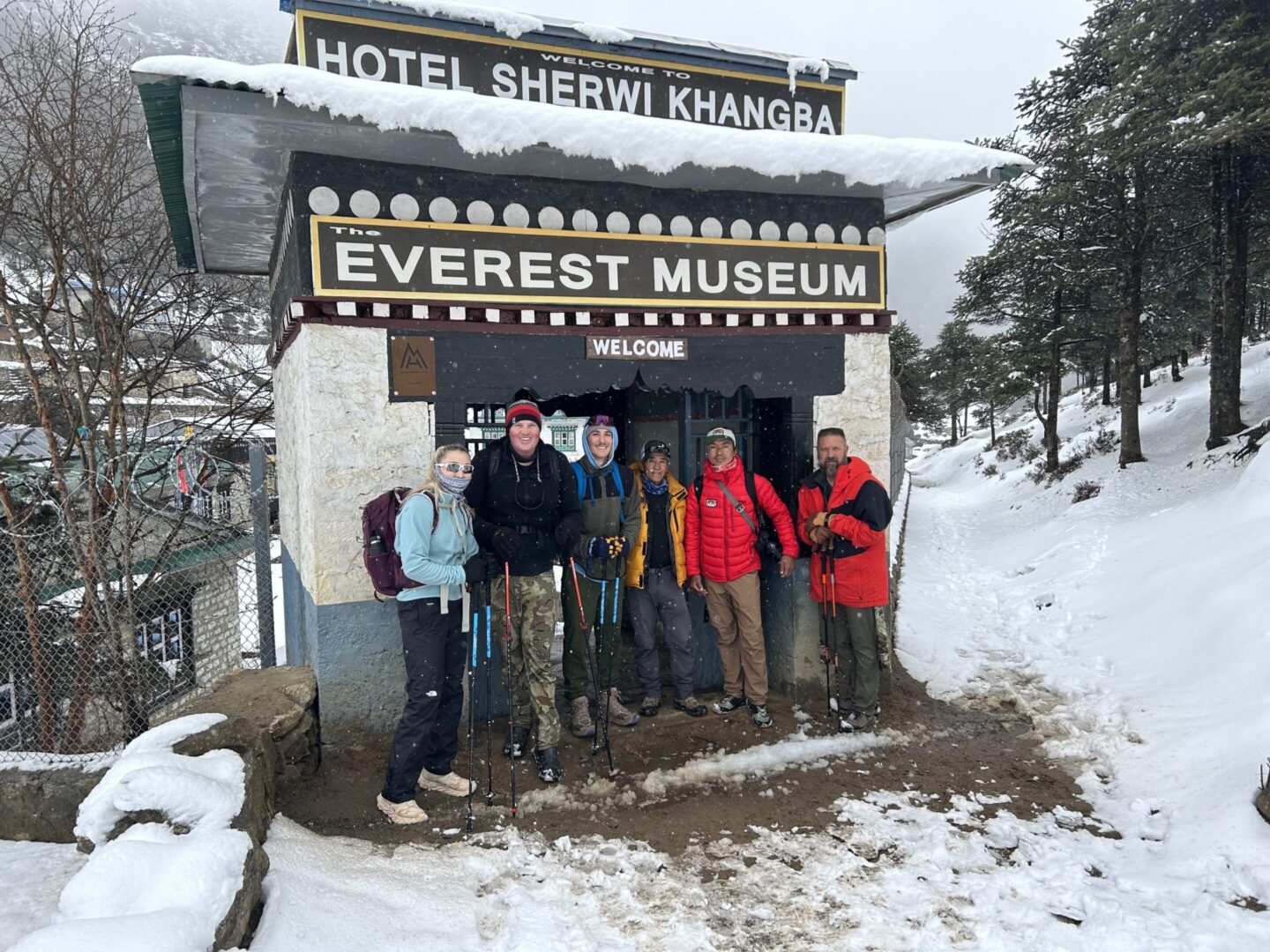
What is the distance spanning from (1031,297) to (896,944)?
19079mm

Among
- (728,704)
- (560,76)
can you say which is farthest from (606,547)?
(560,76)

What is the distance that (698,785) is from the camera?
4316 millimetres

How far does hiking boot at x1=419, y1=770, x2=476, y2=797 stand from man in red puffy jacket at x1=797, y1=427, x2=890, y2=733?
268 centimetres

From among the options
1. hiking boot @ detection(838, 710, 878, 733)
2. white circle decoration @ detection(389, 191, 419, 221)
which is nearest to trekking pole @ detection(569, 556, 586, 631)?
hiking boot @ detection(838, 710, 878, 733)

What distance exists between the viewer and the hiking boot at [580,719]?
16.2 ft

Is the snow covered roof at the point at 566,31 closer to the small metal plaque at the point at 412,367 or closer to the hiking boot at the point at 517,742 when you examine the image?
the small metal plaque at the point at 412,367

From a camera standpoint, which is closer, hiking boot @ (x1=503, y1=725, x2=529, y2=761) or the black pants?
the black pants

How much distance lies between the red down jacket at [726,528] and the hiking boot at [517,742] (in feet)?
5.37

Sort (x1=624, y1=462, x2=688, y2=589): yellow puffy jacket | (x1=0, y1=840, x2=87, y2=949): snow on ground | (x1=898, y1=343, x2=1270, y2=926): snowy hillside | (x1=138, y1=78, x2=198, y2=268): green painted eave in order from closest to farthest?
(x1=0, y1=840, x2=87, y2=949): snow on ground, (x1=138, y1=78, x2=198, y2=268): green painted eave, (x1=898, y1=343, x2=1270, y2=926): snowy hillside, (x1=624, y1=462, x2=688, y2=589): yellow puffy jacket

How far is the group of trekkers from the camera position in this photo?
390 cm

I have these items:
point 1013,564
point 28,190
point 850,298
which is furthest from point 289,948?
point 1013,564

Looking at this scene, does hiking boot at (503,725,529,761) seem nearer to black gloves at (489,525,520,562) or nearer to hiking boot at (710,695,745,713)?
black gloves at (489,525,520,562)

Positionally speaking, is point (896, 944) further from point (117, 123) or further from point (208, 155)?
point (117, 123)

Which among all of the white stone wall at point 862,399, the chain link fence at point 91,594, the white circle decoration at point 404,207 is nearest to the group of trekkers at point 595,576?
the white stone wall at point 862,399
